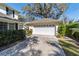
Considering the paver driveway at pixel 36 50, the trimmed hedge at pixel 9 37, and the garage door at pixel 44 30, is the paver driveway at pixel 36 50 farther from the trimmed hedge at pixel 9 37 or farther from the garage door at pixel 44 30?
the garage door at pixel 44 30

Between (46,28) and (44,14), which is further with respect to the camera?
(44,14)

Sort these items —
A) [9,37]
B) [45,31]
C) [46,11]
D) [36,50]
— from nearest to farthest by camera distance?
1. [36,50]
2. [9,37]
3. [45,31]
4. [46,11]

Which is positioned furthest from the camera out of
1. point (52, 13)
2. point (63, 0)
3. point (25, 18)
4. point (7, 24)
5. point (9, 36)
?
point (52, 13)

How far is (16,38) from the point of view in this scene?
1272 centimetres

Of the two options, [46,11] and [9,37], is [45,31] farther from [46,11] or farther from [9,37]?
[9,37]

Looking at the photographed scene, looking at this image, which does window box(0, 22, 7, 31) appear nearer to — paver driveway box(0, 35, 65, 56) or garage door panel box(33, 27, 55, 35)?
paver driveway box(0, 35, 65, 56)

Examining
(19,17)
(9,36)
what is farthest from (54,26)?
(9,36)

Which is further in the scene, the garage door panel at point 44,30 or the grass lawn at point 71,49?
the garage door panel at point 44,30

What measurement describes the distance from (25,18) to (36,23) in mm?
2885

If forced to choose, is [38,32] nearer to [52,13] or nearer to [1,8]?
[52,13]

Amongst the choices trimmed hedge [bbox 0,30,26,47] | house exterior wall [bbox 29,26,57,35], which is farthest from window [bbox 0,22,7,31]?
house exterior wall [bbox 29,26,57,35]

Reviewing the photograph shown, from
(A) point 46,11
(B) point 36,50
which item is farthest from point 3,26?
(A) point 46,11

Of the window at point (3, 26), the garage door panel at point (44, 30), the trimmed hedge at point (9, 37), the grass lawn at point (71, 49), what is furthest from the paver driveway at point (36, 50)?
the garage door panel at point (44, 30)

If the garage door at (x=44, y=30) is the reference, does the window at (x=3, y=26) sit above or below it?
above
